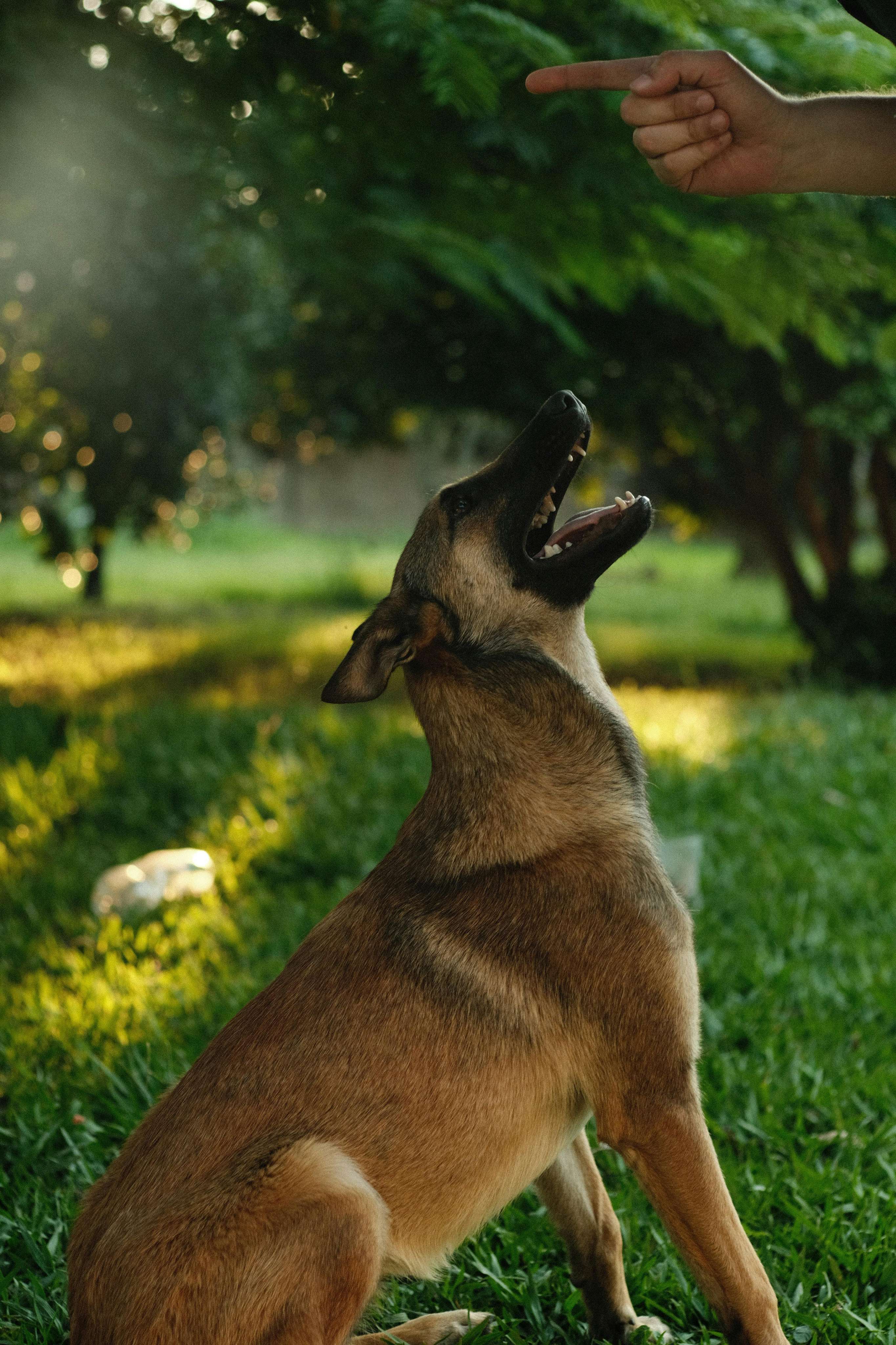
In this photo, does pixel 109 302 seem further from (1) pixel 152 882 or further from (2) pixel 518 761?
(2) pixel 518 761

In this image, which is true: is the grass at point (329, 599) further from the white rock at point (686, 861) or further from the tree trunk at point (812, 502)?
the white rock at point (686, 861)

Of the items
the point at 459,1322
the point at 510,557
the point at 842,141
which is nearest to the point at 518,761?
the point at 510,557

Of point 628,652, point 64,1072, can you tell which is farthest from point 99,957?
point 628,652

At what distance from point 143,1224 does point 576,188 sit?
3.70 metres

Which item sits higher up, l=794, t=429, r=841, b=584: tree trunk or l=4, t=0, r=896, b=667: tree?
l=4, t=0, r=896, b=667: tree

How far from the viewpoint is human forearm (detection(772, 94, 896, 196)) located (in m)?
2.26

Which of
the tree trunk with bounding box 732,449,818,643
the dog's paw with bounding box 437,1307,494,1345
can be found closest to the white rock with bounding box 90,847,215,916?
the dog's paw with bounding box 437,1307,494,1345

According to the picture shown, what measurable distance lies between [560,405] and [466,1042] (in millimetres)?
1375

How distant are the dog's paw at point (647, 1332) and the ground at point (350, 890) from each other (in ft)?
0.32

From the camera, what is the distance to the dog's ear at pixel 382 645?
2.42 meters

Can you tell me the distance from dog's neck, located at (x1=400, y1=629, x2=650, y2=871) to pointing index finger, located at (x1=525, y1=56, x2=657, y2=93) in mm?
1117

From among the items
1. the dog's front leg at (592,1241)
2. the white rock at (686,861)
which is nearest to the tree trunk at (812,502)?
the white rock at (686,861)

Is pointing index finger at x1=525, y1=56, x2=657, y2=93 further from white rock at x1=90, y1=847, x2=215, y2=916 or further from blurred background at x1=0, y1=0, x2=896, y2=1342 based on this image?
white rock at x1=90, y1=847, x2=215, y2=916

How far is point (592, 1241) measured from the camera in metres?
2.53
